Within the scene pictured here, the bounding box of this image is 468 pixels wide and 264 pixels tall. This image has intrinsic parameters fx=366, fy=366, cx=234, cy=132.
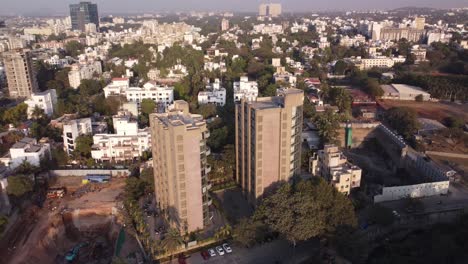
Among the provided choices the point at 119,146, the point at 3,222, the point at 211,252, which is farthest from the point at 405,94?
the point at 3,222

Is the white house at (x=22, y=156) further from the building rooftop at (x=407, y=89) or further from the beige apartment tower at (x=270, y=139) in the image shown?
the building rooftop at (x=407, y=89)

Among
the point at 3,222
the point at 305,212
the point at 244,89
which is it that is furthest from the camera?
the point at 244,89

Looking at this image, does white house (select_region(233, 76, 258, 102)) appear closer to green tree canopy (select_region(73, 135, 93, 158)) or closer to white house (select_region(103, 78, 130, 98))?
white house (select_region(103, 78, 130, 98))

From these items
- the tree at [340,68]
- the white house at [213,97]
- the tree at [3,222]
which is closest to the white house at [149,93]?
the white house at [213,97]

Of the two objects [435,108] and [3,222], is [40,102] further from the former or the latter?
[435,108]

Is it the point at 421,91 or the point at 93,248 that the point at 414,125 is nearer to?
the point at 421,91

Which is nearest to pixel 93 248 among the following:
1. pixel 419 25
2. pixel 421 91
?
pixel 421 91

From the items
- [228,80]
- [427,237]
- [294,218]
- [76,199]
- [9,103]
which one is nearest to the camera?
[294,218]
